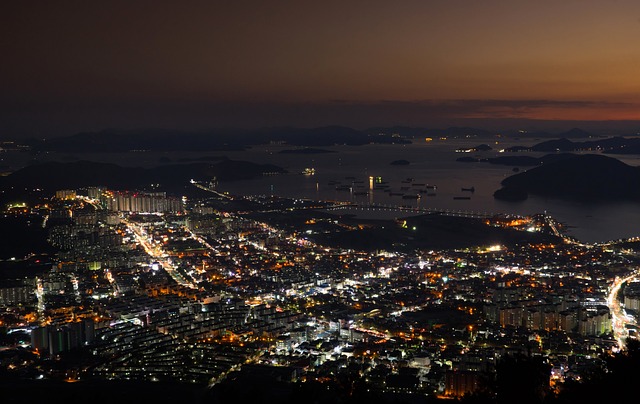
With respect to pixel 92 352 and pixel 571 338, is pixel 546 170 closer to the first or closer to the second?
pixel 571 338

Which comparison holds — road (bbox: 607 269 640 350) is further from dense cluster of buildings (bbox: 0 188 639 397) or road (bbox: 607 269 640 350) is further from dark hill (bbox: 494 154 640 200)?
dark hill (bbox: 494 154 640 200)

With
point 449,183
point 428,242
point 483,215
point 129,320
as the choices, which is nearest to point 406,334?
point 129,320

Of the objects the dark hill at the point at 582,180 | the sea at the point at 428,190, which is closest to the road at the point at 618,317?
the sea at the point at 428,190

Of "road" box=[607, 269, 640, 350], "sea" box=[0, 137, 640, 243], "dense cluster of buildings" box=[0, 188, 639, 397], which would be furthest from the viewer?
"sea" box=[0, 137, 640, 243]

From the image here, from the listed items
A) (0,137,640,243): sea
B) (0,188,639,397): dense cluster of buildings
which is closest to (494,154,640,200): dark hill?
(0,137,640,243): sea

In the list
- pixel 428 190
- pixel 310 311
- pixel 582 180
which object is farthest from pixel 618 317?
pixel 582 180

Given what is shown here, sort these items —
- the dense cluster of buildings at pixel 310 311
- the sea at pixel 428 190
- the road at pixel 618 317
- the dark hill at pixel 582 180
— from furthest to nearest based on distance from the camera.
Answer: the dark hill at pixel 582 180
the sea at pixel 428 190
the road at pixel 618 317
the dense cluster of buildings at pixel 310 311

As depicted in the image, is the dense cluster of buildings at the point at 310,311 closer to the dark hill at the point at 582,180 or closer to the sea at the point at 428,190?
the sea at the point at 428,190

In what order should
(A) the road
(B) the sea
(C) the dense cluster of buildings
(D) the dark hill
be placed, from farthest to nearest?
(D) the dark hill < (B) the sea < (A) the road < (C) the dense cluster of buildings
